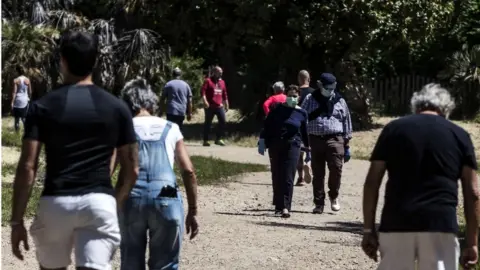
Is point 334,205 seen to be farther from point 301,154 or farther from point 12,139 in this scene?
point 12,139

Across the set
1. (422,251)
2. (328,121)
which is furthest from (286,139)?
(422,251)

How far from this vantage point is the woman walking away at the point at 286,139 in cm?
1388

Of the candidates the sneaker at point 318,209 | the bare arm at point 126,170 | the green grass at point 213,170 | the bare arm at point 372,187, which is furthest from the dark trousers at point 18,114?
the bare arm at point 372,187

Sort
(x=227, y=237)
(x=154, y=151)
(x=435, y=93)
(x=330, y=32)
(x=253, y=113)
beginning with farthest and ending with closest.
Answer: (x=253, y=113)
(x=330, y=32)
(x=227, y=237)
(x=154, y=151)
(x=435, y=93)

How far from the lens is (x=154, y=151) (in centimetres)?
719

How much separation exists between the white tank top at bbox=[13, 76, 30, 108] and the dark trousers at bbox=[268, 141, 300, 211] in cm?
1224

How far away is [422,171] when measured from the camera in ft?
21.2

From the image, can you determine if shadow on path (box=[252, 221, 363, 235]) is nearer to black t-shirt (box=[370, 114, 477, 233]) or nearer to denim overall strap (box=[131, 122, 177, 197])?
denim overall strap (box=[131, 122, 177, 197])

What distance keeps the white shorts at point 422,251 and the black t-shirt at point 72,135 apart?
5.12 ft

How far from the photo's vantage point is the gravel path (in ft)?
34.4

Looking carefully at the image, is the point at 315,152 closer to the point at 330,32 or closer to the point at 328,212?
the point at 328,212

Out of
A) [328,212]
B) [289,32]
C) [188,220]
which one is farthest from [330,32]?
[188,220]

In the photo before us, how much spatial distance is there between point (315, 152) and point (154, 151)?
7.16 m

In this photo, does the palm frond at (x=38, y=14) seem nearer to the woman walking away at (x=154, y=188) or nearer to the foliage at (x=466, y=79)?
the foliage at (x=466, y=79)
